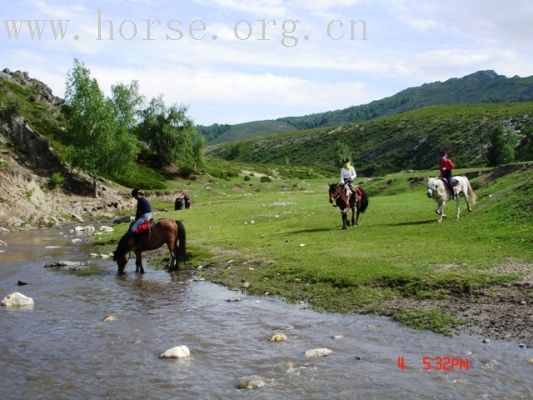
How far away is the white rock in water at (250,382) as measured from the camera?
9913 mm

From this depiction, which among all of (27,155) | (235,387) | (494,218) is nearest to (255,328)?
(235,387)

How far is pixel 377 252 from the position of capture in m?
21.1

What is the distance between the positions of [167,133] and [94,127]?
120 ft

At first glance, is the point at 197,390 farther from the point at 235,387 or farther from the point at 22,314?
the point at 22,314

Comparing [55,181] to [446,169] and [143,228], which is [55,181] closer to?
[143,228]

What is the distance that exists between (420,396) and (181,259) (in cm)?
1616

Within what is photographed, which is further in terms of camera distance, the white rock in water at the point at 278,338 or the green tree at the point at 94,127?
the green tree at the point at 94,127

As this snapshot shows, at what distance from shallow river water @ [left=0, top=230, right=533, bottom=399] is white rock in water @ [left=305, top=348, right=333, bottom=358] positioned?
0.24m

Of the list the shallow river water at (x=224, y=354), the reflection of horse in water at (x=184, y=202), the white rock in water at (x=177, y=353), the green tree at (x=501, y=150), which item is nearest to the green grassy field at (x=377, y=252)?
the shallow river water at (x=224, y=354)

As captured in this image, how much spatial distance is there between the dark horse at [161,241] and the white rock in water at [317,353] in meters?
12.9

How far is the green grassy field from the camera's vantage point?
1592cm

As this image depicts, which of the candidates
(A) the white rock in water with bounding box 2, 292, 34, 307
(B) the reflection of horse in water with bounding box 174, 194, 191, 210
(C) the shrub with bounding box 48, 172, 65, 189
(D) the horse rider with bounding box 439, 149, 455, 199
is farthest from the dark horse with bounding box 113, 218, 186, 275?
(C) the shrub with bounding box 48, 172, 65, 189

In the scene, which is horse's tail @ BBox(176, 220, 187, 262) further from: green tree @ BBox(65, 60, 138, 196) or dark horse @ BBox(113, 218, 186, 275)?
green tree @ BBox(65, 60, 138, 196)

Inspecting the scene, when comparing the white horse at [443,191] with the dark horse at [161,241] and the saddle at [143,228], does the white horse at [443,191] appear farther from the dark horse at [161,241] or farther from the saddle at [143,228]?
the saddle at [143,228]
